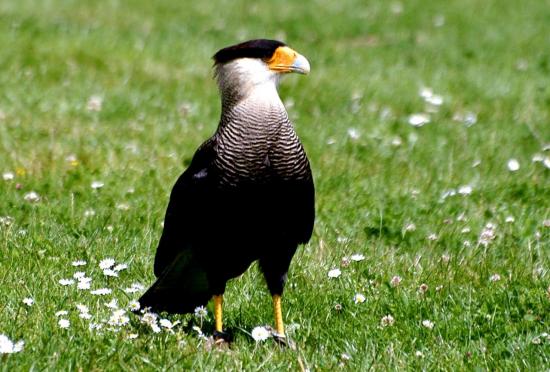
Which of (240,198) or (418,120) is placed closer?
(240,198)

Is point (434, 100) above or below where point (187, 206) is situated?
below

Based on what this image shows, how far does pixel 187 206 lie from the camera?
186 inches

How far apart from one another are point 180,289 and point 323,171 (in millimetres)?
2578

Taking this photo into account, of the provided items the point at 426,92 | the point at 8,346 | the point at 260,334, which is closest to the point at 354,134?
the point at 426,92

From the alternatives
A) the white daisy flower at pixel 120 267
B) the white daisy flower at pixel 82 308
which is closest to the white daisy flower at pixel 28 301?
the white daisy flower at pixel 82 308

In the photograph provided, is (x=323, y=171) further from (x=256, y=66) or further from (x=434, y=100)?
(x=256, y=66)

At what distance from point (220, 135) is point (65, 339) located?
1116 millimetres

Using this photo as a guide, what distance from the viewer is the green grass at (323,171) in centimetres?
448

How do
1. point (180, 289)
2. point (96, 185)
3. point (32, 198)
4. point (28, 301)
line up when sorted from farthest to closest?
point (96, 185)
point (32, 198)
point (180, 289)
point (28, 301)

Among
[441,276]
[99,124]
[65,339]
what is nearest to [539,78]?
[99,124]

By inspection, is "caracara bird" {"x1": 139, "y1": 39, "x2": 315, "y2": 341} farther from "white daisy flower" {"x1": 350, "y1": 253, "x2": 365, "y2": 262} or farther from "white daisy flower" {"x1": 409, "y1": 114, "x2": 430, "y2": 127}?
"white daisy flower" {"x1": 409, "y1": 114, "x2": 430, "y2": 127}

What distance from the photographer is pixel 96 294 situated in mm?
4859

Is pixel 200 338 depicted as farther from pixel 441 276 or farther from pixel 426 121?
pixel 426 121

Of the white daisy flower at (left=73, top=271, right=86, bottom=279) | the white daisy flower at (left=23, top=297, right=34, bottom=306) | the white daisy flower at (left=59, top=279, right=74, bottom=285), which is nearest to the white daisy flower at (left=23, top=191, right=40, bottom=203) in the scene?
the white daisy flower at (left=73, top=271, right=86, bottom=279)
